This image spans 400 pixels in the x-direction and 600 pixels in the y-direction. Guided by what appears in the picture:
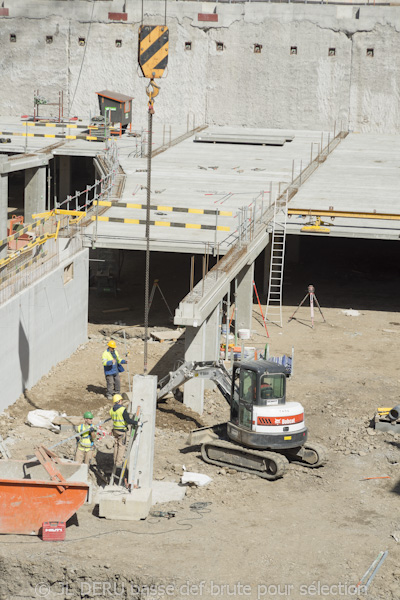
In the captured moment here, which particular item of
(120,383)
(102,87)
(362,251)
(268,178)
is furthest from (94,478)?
(102,87)

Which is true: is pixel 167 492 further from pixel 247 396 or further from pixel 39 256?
pixel 39 256

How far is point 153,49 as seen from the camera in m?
18.8

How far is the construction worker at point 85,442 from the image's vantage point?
60.2 ft

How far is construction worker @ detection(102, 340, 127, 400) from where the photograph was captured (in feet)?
76.9

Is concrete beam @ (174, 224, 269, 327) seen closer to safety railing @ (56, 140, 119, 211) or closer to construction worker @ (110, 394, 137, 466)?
construction worker @ (110, 394, 137, 466)

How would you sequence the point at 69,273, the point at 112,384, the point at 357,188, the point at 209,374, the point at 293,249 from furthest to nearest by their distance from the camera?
the point at 293,249 < the point at 357,188 < the point at 69,273 < the point at 112,384 < the point at 209,374

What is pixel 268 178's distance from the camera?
39875 mm

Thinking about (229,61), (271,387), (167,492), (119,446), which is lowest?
(167,492)

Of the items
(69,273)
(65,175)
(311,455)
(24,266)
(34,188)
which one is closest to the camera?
(311,455)

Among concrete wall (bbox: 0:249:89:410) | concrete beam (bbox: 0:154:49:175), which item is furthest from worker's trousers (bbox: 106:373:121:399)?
concrete beam (bbox: 0:154:49:175)

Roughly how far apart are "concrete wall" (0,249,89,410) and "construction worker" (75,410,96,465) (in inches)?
169

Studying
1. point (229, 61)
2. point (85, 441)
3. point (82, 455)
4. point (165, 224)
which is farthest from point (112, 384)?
point (229, 61)

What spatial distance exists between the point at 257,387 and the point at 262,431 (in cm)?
88

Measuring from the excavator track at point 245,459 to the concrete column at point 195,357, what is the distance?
3388mm
